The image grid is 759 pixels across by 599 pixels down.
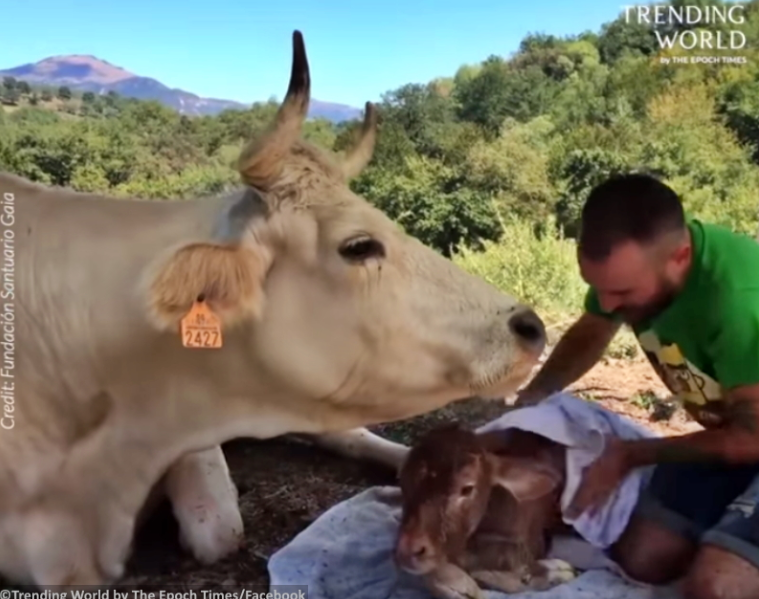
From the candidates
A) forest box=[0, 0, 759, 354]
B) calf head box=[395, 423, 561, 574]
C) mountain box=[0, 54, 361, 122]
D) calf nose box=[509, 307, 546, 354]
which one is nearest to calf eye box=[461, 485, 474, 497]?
calf head box=[395, 423, 561, 574]

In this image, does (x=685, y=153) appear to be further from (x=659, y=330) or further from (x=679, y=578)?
(x=679, y=578)

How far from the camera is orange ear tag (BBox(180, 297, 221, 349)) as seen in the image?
2.15 metres

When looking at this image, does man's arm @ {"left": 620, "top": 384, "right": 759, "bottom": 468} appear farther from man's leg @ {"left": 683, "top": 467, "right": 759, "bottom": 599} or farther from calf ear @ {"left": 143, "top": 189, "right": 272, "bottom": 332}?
calf ear @ {"left": 143, "top": 189, "right": 272, "bottom": 332}

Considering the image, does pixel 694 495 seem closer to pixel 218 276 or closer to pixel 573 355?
pixel 573 355

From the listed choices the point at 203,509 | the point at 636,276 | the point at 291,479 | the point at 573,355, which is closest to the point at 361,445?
the point at 291,479

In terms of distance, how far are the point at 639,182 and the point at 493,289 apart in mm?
407

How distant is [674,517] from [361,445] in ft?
3.71

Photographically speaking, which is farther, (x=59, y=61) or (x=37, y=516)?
(x=59, y=61)

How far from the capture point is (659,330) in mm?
2340

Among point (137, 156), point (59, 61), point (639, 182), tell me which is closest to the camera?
point (639, 182)

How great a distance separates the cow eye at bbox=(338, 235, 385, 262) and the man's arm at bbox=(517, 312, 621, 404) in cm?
66

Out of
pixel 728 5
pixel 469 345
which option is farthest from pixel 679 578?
pixel 728 5

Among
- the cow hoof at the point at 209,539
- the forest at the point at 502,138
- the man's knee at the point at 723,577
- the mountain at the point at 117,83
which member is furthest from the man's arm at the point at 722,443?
the mountain at the point at 117,83

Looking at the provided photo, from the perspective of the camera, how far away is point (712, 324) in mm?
2172
